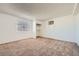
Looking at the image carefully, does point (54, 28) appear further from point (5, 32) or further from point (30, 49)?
point (5, 32)

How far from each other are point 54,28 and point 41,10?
0.58 meters

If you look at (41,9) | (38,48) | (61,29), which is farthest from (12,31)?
(61,29)

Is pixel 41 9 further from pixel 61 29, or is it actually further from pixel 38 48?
pixel 38 48

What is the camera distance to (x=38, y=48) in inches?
89.5

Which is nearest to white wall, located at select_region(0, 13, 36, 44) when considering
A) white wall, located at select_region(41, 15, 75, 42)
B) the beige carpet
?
the beige carpet

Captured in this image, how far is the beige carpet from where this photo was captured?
2176mm

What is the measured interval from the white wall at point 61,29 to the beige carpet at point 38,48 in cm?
14

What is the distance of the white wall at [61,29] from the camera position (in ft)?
7.35

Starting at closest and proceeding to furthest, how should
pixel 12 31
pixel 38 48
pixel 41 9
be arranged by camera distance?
pixel 41 9
pixel 38 48
pixel 12 31

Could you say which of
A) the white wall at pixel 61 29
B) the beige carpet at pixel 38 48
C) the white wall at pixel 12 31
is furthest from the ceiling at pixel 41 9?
the beige carpet at pixel 38 48

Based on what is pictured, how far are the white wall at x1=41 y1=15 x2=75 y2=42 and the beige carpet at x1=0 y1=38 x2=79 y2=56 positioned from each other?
0.14 metres

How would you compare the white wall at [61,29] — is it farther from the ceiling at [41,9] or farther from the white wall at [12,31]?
the white wall at [12,31]

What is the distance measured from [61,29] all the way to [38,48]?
0.73 meters

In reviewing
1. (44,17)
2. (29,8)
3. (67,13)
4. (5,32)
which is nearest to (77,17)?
(67,13)
